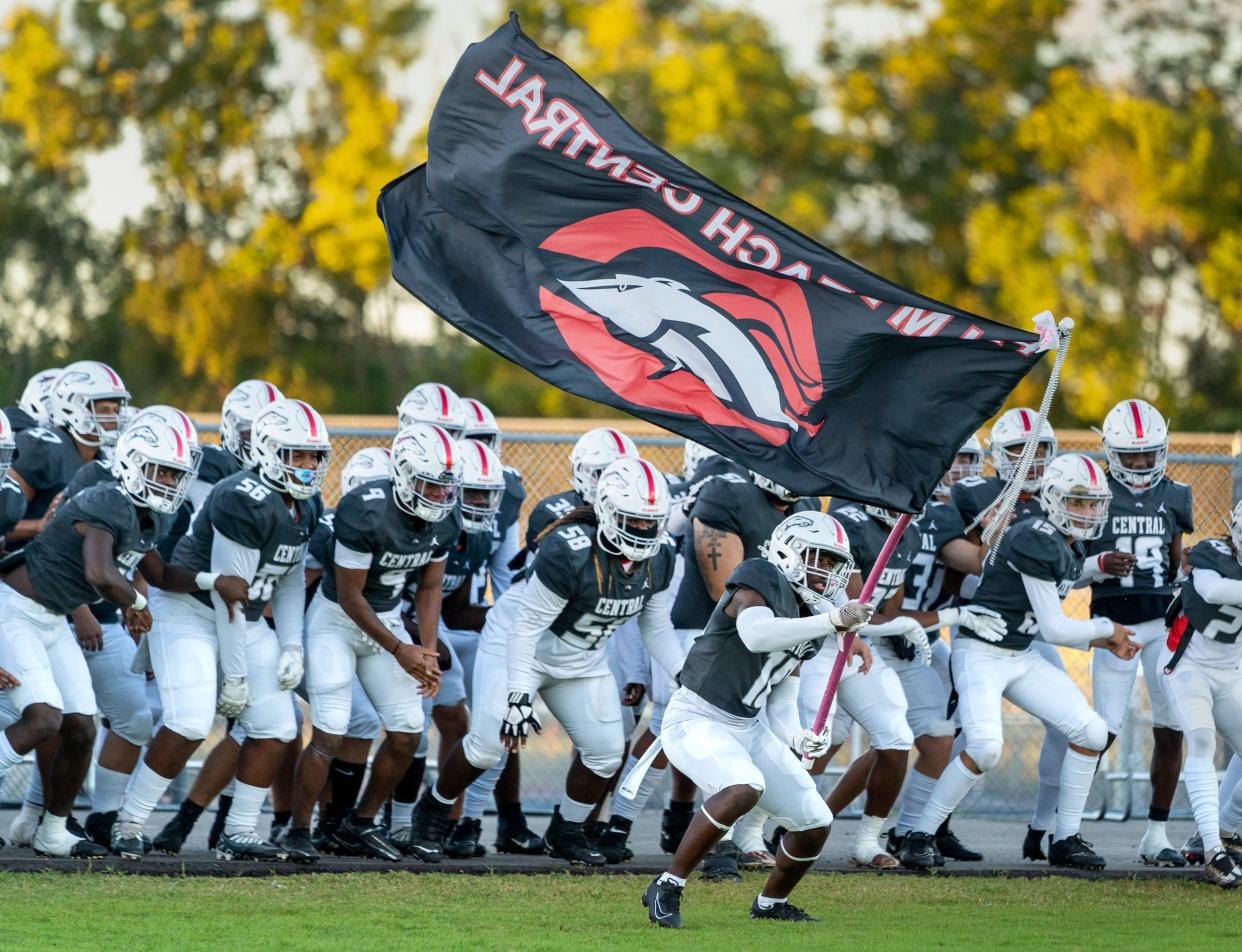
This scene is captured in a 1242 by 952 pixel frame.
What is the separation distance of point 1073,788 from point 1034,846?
0.65 meters

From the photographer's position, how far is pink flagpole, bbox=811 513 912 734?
7711 millimetres

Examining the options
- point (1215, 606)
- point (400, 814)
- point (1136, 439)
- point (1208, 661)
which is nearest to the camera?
point (1215, 606)

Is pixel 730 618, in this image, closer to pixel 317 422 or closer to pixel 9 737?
pixel 317 422

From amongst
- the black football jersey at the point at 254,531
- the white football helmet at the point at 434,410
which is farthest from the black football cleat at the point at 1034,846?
the black football jersey at the point at 254,531

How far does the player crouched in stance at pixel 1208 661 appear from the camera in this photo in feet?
31.7

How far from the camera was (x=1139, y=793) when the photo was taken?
42.1ft

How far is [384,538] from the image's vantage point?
931 cm

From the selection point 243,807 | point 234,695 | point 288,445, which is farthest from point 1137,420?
point 243,807

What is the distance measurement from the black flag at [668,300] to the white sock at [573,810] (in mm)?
2548

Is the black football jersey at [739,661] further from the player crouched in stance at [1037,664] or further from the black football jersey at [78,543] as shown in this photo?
the black football jersey at [78,543]

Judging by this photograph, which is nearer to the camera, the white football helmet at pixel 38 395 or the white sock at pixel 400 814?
the white sock at pixel 400 814

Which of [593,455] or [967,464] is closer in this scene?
[593,455]

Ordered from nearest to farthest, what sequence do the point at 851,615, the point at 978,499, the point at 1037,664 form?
the point at 851,615 < the point at 1037,664 < the point at 978,499

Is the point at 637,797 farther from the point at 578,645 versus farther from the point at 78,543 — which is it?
the point at 78,543
